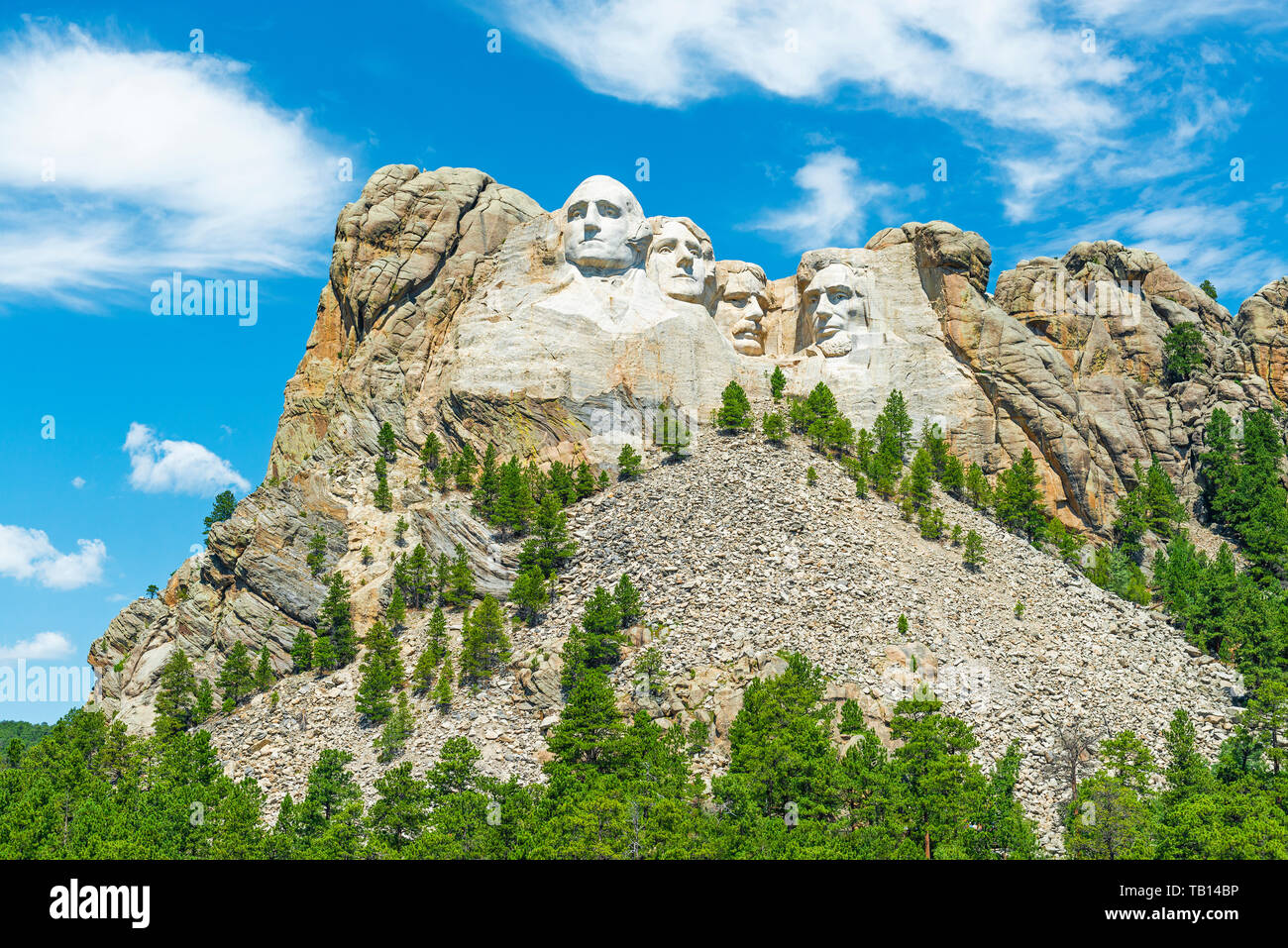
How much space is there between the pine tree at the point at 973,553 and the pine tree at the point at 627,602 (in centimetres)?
1892

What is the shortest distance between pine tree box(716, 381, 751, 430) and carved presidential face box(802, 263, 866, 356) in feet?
33.8

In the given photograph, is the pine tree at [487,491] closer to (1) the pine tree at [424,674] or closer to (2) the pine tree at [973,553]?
(1) the pine tree at [424,674]

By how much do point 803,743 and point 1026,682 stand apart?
15789mm

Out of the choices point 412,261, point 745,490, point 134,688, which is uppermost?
point 412,261

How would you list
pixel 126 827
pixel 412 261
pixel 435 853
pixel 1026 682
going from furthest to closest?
pixel 412 261, pixel 1026 682, pixel 126 827, pixel 435 853

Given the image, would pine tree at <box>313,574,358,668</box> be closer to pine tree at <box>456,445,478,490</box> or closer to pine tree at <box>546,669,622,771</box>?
pine tree at <box>456,445,478,490</box>

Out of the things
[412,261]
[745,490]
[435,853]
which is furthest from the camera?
[412,261]

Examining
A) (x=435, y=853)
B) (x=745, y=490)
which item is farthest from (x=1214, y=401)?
(x=435, y=853)

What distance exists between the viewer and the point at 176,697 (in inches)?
2295

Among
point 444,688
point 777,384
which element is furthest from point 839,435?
point 444,688

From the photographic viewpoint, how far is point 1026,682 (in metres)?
54.8

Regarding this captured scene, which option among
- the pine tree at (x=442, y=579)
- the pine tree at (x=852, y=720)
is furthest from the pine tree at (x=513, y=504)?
the pine tree at (x=852, y=720)

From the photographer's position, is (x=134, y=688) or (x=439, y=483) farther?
(x=439, y=483)
